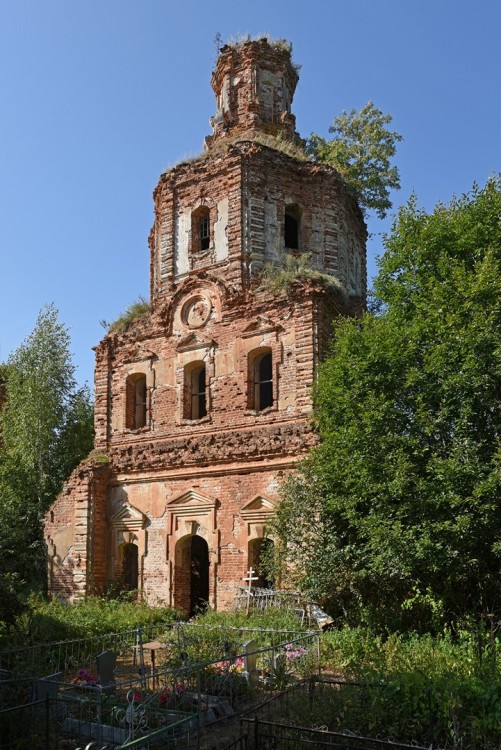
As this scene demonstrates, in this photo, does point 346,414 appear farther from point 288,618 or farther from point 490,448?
point 288,618

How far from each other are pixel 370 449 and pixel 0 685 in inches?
337

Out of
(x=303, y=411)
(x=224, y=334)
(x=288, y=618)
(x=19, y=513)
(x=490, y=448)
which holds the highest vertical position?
(x=224, y=334)

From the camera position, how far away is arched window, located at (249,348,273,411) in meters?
19.6

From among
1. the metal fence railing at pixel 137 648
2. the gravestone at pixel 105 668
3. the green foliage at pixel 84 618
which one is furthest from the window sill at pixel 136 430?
the gravestone at pixel 105 668

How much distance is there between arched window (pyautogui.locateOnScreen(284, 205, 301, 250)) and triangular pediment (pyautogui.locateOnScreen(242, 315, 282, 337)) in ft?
13.5

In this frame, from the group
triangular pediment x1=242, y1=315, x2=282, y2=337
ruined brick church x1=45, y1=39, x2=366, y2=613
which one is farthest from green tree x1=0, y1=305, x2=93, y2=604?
triangular pediment x1=242, y1=315, x2=282, y2=337

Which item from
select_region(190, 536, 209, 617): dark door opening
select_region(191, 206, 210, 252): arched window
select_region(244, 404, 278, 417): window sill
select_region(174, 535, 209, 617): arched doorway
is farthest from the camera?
select_region(191, 206, 210, 252): arched window

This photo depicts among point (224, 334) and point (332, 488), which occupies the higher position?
point (224, 334)

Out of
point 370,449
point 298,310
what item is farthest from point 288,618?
point 298,310

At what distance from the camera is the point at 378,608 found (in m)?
15.5

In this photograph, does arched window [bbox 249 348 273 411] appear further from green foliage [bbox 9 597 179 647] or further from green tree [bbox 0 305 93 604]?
green tree [bbox 0 305 93 604]

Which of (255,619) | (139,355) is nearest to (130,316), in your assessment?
(139,355)

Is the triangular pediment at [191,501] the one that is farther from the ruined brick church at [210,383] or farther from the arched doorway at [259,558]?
the arched doorway at [259,558]

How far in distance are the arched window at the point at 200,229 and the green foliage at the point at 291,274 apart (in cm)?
268
